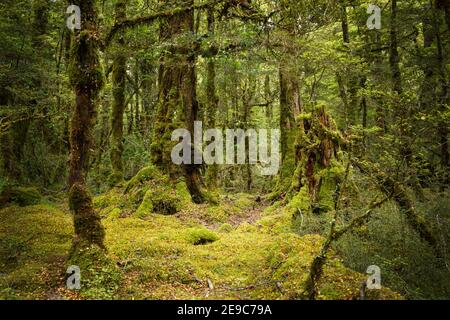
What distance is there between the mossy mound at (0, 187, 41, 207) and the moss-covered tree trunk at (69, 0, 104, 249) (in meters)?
7.01

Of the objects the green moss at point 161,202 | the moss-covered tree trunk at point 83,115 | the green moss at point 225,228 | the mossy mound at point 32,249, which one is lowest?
the green moss at point 225,228

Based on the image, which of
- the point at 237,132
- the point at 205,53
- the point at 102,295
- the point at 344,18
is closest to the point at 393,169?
the point at 102,295

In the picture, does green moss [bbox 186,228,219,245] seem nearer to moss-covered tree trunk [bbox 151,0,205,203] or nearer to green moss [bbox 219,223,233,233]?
green moss [bbox 219,223,233,233]

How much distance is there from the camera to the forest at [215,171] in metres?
6.45

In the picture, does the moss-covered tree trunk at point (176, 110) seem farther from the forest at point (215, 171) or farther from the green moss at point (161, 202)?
the green moss at point (161, 202)

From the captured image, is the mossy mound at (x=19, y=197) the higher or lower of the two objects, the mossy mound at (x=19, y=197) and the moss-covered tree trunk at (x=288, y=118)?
the lower

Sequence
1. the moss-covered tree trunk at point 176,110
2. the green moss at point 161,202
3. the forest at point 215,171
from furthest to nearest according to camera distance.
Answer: the moss-covered tree trunk at point 176,110, the green moss at point 161,202, the forest at point 215,171

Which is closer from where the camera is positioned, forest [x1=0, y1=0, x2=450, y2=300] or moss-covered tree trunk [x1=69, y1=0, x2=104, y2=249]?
forest [x1=0, y1=0, x2=450, y2=300]

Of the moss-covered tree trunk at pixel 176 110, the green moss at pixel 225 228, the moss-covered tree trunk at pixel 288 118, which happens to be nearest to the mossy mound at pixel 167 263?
the green moss at pixel 225 228

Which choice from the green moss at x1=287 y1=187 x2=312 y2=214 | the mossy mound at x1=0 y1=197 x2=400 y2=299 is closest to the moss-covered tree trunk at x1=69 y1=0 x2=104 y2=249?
the mossy mound at x1=0 y1=197 x2=400 y2=299

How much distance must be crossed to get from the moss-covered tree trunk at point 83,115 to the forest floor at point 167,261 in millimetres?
507

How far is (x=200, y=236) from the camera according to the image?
9.64m

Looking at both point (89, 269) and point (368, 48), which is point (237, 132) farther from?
point (89, 269)

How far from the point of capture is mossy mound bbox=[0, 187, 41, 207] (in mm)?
12539
